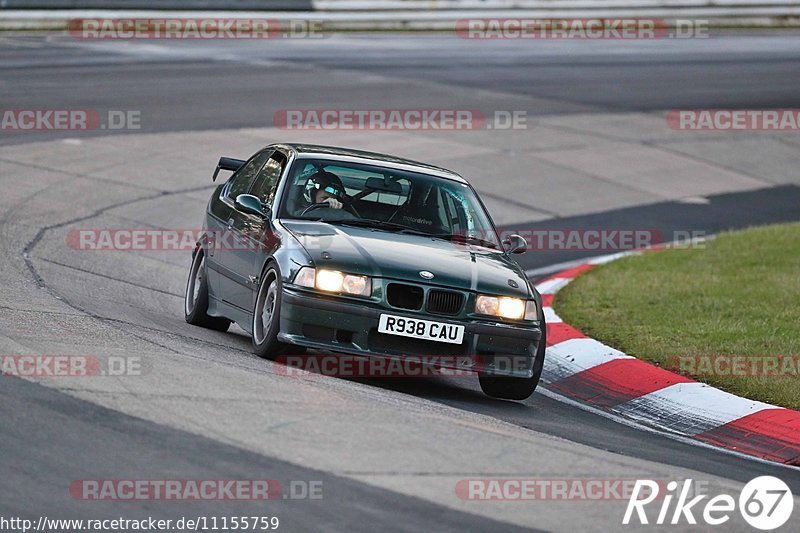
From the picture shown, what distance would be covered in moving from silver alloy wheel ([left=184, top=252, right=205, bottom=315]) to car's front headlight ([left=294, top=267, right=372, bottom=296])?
2.27m

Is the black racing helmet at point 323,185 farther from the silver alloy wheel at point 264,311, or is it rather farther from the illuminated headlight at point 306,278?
the illuminated headlight at point 306,278

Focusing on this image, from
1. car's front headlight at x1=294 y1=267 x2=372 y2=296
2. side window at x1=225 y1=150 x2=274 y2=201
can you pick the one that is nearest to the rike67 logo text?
car's front headlight at x1=294 y1=267 x2=372 y2=296

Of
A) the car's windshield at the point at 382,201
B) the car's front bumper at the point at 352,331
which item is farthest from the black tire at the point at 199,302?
the car's front bumper at the point at 352,331

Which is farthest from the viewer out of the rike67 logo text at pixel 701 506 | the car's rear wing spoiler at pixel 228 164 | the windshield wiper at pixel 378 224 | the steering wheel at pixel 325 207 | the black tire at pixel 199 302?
the car's rear wing spoiler at pixel 228 164

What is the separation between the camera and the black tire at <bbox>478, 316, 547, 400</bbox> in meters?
8.96

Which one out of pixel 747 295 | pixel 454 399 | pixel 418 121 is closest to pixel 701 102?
pixel 418 121

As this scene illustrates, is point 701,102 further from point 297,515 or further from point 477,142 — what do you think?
point 297,515

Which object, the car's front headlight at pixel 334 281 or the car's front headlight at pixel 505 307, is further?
the car's front headlight at pixel 505 307

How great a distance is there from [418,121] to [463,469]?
16.2 metres

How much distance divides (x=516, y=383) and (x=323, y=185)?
1.92 meters

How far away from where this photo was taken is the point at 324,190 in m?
9.72

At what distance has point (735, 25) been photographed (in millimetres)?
37000

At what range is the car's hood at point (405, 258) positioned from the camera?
8570 mm

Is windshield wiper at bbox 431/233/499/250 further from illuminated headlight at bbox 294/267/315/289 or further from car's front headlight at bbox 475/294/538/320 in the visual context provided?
illuminated headlight at bbox 294/267/315/289
